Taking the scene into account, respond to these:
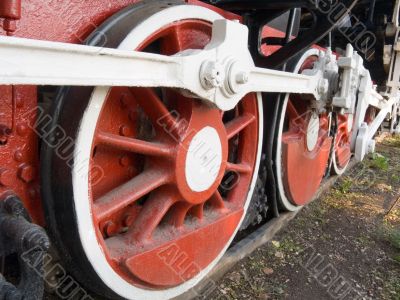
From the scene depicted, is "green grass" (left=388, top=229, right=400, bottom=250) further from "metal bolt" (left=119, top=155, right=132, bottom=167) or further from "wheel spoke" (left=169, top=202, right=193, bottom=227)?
"metal bolt" (left=119, top=155, right=132, bottom=167)

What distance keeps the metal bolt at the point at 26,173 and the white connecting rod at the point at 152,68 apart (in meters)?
0.34

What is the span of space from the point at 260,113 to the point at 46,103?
100 cm

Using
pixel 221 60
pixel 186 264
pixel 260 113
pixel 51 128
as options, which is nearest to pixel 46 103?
pixel 51 128

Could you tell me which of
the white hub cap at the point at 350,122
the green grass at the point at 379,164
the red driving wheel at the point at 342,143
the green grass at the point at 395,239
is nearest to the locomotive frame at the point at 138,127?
the green grass at the point at 395,239

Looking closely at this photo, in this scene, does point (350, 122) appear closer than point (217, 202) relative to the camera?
No

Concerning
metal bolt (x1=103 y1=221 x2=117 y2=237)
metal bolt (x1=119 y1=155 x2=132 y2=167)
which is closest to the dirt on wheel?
metal bolt (x1=103 y1=221 x2=117 y2=237)

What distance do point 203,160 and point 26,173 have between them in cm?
63

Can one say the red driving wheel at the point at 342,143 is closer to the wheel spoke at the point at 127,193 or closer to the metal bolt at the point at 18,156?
the wheel spoke at the point at 127,193

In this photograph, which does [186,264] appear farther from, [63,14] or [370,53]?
[370,53]

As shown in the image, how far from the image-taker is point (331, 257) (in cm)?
Result: 236

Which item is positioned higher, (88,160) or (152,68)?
(152,68)

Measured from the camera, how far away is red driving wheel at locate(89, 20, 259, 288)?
1342 mm

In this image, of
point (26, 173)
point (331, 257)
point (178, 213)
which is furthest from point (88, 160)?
point (331, 257)

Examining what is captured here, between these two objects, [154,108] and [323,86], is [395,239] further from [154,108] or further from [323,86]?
[154,108]
